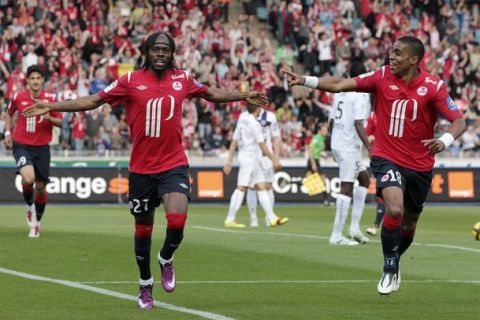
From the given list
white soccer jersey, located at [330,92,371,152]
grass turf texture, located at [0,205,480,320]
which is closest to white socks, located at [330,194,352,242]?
grass turf texture, located at [0,205,480,320]

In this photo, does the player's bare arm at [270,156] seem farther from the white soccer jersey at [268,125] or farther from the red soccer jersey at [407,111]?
the red soccer jersey at [407,111]

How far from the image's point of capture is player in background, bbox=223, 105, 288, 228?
2431 centimetres

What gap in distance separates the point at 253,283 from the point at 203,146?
23319 mm

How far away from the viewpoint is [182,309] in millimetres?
11148

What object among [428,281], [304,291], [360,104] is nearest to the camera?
[304,291]

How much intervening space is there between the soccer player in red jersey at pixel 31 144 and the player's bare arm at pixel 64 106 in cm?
870

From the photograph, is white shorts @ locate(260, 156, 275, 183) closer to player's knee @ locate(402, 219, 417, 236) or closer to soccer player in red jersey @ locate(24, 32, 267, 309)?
player's knee @ locate(402, 219, 417, 236)

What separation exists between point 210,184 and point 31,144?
14888 millimetres

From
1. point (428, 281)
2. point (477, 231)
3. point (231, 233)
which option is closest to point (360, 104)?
point (231, 233)

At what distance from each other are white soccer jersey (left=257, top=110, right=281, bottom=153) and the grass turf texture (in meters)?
1.75

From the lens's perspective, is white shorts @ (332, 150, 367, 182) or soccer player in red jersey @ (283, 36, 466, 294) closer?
soccer player in red jersey @ (283, 36, 466, 294)

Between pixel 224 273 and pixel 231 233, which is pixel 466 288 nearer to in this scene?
pixel 224 273

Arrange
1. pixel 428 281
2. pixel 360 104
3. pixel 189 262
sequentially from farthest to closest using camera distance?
1. pixel 360 104
2. pixel 189 262
3. pixel 428 281

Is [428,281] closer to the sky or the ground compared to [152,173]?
closer to the ground
